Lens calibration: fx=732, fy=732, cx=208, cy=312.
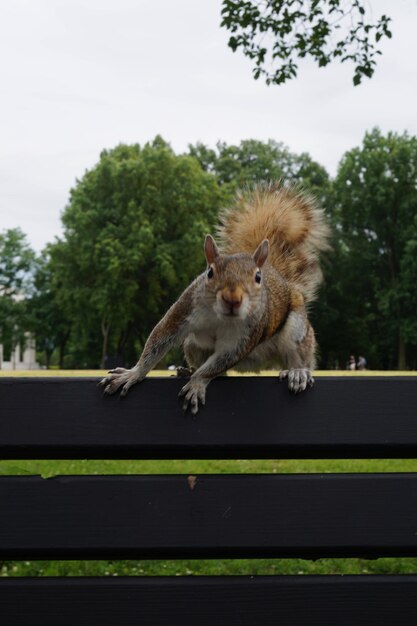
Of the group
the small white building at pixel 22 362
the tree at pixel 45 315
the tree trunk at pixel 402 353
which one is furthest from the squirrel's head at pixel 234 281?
the small white building at pixel 22 362

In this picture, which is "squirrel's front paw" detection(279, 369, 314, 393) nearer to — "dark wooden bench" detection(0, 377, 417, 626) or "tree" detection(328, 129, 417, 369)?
"dark wooden bench" detection(0, 377, 417, 626)

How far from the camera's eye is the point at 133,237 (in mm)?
25672

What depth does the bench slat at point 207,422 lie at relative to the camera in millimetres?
1683

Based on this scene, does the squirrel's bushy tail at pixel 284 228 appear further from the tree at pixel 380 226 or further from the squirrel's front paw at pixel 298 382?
the tree at pixel 380 226

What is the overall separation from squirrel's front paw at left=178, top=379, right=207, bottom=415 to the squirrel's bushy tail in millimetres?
1241

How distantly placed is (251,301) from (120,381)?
62 centimetres

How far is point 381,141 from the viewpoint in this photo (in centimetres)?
3350

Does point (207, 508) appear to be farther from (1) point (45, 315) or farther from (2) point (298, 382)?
(1) point (45, 315)

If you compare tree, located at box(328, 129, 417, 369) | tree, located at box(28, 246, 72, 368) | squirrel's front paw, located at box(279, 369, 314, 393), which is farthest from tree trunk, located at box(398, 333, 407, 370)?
squirrel's front paw, located at box(279, 369, 314, 393)

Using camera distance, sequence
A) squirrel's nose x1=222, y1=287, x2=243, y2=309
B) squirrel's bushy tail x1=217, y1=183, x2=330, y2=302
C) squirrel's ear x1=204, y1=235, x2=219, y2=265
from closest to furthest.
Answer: squirrel's nose x1=222, y1=287, x2=243, y2=309 < squirrel's ear x1=204, y1=235, x2=219, y2=265 < squirrel's bushy tail x1=217, y1=183, x2=330, y2=302

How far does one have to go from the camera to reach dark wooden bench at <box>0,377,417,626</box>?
164cm

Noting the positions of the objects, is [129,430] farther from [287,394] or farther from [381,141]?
[381,141]
